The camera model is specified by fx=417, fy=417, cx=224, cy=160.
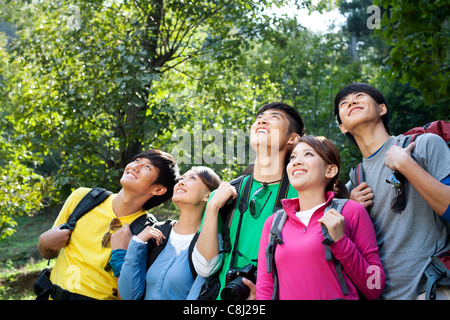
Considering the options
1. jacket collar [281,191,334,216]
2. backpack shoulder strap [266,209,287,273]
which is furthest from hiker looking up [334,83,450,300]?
backpack shoulder strap [266,209,287,273]

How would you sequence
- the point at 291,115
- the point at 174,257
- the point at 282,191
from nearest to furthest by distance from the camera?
the point at 282,191
the point at 174,257
the point at 291,115

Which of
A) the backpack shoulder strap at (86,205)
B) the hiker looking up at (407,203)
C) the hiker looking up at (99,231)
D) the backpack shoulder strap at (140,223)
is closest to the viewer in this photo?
the hiker looking up at (407,203)

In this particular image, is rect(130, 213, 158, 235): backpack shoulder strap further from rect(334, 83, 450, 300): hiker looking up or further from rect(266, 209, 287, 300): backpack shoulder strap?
rect(334, 83, 450, 300): hiker looking up

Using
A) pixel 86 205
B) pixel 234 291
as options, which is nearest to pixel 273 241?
pixel 234 291

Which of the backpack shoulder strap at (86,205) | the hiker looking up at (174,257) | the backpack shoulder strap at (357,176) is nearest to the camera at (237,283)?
the hiker looking up at (174,257)

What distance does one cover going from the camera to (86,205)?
3422 millimetres

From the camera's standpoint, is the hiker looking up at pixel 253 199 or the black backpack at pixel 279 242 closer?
the black backpack at pixel 279 242

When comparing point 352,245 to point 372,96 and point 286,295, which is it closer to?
point 286,295

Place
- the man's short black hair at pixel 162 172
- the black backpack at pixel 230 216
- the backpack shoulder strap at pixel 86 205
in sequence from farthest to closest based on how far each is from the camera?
the man's short black hair at pixel 162 172
the backpack shoulder strap at pixel 86 205
the black backpack at pixel 230 216

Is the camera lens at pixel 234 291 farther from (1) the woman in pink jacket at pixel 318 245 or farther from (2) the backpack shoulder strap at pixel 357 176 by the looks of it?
(2) the backpack shoulder strap at pixel 357 176

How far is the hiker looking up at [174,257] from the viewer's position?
9.04 feet

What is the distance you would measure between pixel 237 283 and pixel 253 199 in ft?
1.93

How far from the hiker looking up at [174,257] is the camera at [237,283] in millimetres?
313

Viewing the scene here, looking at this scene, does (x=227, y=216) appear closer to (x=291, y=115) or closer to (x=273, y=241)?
(x=273, y=241)
